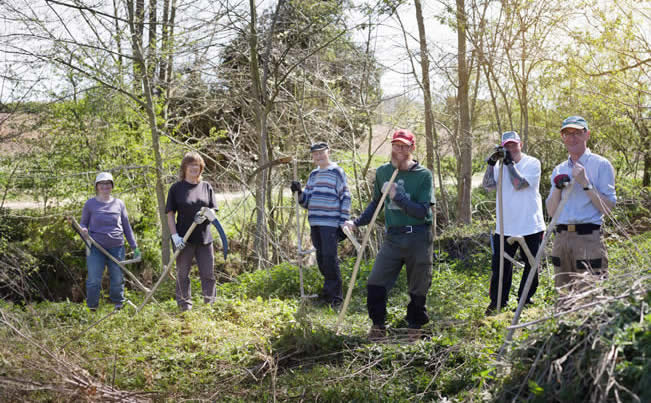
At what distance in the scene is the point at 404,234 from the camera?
5082 mm

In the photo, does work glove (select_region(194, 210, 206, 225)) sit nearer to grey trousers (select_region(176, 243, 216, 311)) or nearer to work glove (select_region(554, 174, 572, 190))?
grey trousers (select_region(176, 243, 216, 311))

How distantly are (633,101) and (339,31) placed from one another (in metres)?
5.89

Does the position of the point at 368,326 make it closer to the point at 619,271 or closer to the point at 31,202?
Answer: the point at 619,271

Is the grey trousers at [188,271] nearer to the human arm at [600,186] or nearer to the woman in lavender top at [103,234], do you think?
the woman in lavender top at [103,234]

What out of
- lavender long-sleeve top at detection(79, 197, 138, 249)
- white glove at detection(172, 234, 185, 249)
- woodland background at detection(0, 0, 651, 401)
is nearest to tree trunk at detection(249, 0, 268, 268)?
woodland background at detection(0, 0, 651, 401)

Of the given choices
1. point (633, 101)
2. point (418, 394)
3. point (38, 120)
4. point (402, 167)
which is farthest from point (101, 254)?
point (633, 101)

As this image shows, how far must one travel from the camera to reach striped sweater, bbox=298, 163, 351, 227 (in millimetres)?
6754

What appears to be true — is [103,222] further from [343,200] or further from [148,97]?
[343,200]

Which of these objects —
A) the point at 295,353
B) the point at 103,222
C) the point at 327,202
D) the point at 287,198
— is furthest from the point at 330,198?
the point at 287,198

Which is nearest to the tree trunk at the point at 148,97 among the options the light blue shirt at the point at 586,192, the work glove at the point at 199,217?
the work glove at the point at 199,217

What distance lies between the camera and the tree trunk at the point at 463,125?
10.3 m

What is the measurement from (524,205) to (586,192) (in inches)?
38.8

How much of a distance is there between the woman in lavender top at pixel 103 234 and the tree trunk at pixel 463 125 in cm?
634

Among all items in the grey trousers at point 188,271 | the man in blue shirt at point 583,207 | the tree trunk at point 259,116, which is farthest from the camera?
the tree trunk at point 259,116
